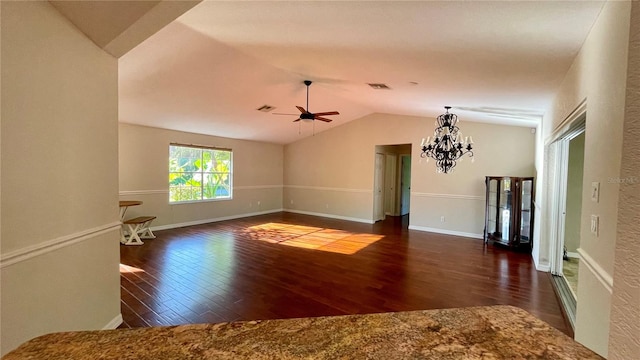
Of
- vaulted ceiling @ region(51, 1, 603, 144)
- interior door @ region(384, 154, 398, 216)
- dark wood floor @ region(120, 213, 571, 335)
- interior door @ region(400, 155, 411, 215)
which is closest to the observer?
vaulted ceiling @ region(51, 1, 603, 144)

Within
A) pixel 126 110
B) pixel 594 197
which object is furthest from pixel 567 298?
pixel 126 110

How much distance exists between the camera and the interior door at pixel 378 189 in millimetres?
Answer: 7789

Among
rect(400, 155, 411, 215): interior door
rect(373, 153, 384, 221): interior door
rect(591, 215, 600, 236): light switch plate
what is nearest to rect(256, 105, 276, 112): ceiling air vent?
rect(373, 153, 384, 221): interior door

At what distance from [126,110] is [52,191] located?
3.98m

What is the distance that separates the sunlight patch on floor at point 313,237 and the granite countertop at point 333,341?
397 cm

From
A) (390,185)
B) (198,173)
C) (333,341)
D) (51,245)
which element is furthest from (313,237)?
(333,341)

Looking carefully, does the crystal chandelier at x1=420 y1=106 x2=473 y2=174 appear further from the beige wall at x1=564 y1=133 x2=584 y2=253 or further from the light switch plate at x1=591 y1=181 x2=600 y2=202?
the light switch plate at x1=591 y1=181 x2=600 y2=202

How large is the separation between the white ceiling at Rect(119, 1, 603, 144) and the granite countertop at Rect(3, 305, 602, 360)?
1.71 m

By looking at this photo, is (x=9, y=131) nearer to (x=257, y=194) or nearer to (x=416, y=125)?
(x=416, y=125)

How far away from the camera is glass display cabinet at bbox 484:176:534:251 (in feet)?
16.7

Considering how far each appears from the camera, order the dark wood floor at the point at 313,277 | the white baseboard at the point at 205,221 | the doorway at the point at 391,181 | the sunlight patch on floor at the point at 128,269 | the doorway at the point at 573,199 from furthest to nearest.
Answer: the doorway at the point at 391,181 → the white baseboard at the point at 205,221 → the doorway at the point at 573,199 → the sunlight patch on floor at the point at 128,269 → the dark wood floor at the point at 313,277

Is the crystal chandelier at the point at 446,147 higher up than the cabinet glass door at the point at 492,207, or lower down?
higher up

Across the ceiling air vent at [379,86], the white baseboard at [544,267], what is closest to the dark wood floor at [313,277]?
the white baseboard at [544,267]

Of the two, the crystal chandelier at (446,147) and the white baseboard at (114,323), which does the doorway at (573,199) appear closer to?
the crystal chandelier at (446,147)
